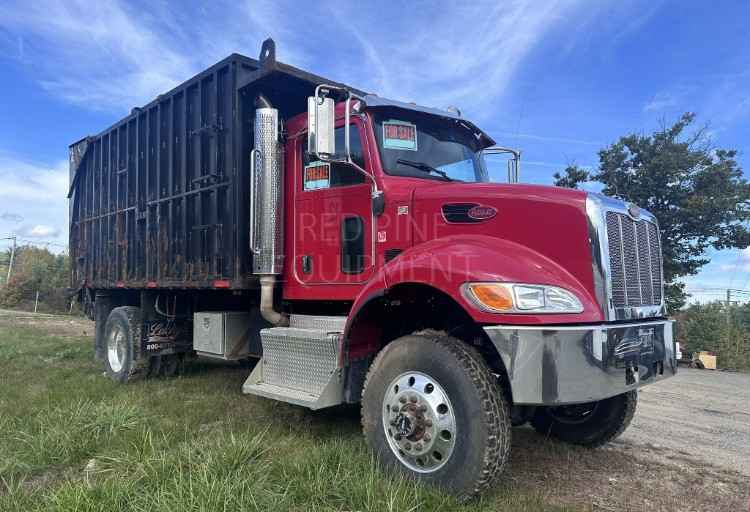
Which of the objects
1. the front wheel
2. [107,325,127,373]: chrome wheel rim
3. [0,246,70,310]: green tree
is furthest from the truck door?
[0,246,70,310]: green tree

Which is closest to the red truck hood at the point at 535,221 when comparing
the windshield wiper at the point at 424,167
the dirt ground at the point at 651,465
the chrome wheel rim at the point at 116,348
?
the windshield wiper at the point at 424,167

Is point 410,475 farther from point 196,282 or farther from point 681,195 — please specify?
point 681,195

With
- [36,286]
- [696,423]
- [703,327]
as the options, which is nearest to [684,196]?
[703,327]

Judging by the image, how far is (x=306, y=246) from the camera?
4.97 metres

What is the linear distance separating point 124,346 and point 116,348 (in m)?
0.38

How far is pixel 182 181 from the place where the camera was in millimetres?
6301

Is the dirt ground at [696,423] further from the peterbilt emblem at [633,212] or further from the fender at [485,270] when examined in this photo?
the fender at [485,270]

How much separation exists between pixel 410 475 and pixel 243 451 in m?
1.15

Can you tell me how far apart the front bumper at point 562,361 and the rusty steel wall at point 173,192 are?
316cm

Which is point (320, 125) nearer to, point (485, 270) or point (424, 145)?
point (424, 145)

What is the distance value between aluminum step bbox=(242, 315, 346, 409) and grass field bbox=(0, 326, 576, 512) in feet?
1.09

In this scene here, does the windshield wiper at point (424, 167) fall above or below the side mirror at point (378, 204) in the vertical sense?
above

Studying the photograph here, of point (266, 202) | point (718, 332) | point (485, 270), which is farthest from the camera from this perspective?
point (718, 332)

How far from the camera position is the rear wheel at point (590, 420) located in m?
4.25
